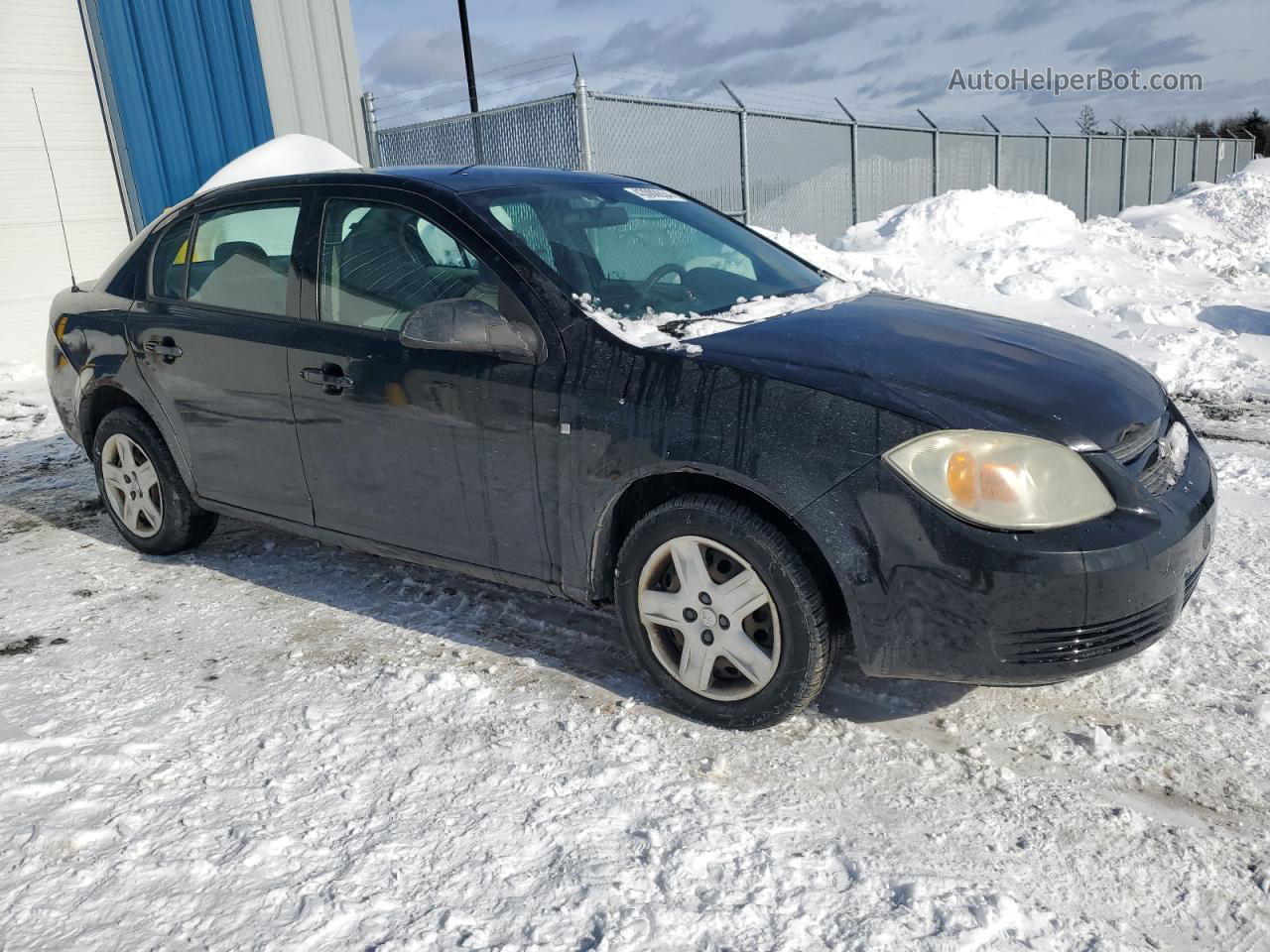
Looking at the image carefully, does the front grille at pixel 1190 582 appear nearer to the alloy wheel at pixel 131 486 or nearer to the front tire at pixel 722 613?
the front tire at pixel 722 613

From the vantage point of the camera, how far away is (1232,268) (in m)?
13.6

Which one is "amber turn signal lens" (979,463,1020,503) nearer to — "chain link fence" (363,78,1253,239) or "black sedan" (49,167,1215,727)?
"black sedan" (49,167,1215,727)

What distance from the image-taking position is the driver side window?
3.43 m

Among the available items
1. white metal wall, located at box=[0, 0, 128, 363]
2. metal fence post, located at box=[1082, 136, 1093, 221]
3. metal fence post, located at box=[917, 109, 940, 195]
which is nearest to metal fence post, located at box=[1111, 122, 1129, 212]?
metal fence post, located at box=[1082, 136, 1093, 221]

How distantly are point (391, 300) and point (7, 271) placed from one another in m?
9.80

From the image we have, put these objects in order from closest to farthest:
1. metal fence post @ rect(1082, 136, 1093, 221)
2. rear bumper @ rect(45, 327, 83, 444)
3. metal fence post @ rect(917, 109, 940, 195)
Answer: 1. rear bumper @ rect(45, 327, 83, 444)
2. metal fence post @ rect(917, 109, 940, 195)
3. metal fence post @ rect(1082, 136, 1093, 221)

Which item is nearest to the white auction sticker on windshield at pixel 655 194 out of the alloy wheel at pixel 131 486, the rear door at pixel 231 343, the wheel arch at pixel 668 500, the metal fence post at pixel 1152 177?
the rear door at pixel 231 343

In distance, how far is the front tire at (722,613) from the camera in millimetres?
2789

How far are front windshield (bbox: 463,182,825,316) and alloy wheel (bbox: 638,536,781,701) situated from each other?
2.70 ft

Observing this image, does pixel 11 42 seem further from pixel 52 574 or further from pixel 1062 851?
pixel 1062 851

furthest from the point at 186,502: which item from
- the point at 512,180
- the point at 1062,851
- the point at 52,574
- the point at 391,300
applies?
the point at 1062,851

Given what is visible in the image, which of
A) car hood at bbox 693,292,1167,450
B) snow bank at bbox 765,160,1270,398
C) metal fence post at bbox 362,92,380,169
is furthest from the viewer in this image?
metal fence post at bbox 362,92,380,169

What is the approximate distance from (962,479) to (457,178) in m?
2.16

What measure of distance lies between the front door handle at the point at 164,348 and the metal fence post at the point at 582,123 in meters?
7.24
